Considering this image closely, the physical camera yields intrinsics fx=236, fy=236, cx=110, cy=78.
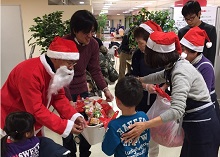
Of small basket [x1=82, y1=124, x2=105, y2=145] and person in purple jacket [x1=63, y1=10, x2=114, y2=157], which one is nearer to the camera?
small basket [x1=82, y1=124, x2=105, y2=145]

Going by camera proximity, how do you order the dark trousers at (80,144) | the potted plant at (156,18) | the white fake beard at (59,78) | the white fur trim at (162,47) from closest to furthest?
the white fur trim at (162,47) → the white fake beard at (59,78) → the dark trousers at (80,144) → the potted plant at (156,18)

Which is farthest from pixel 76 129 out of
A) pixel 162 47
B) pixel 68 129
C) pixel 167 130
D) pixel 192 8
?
pixel 192 8

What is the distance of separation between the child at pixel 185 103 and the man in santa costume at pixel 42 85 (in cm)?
44

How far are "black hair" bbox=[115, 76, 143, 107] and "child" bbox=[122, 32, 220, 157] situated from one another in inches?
5.3

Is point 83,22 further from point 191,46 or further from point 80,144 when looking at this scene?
point 80,144

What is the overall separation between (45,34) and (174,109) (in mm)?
2298

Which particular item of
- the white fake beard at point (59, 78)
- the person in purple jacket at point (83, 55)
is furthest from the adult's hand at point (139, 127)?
the person in purple jacket at point (83, 55)

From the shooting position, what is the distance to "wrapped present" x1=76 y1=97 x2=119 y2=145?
63.2 inches

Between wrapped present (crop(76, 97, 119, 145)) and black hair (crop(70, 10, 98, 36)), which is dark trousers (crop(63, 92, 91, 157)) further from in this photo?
black hair (crop(70, 10, 98, 36))

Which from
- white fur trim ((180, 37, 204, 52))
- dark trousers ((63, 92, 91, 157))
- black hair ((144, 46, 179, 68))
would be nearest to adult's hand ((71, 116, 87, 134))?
dark trousers ((63, 92, 91, 157))

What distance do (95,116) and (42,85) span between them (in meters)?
0.54

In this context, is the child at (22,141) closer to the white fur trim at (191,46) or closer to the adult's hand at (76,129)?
the adult's hand at (76,129)

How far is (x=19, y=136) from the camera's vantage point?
1.25 m

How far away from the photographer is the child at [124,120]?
125 cm
